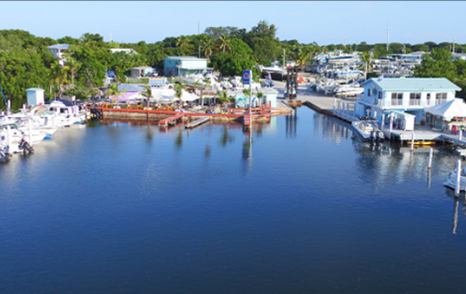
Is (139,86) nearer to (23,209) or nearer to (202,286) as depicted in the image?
(23,209)

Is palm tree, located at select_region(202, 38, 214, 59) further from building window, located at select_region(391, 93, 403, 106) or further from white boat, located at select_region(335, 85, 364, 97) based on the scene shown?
building window, located at select_region(391, 93, 403, 106)

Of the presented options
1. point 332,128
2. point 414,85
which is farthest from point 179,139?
point 414,85

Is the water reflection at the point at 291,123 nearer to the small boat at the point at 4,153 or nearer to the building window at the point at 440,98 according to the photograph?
the building window at the point at 440,98

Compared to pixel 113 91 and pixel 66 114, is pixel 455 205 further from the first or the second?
pixel 113 91

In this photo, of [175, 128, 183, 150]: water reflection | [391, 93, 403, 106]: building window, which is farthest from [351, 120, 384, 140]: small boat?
[175, 128, 183, 150]: water reflection

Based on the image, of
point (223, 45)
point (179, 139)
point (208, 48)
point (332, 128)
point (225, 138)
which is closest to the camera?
point (179, 139)

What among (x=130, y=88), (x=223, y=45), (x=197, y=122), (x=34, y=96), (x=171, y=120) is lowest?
(x=197, y=122)
